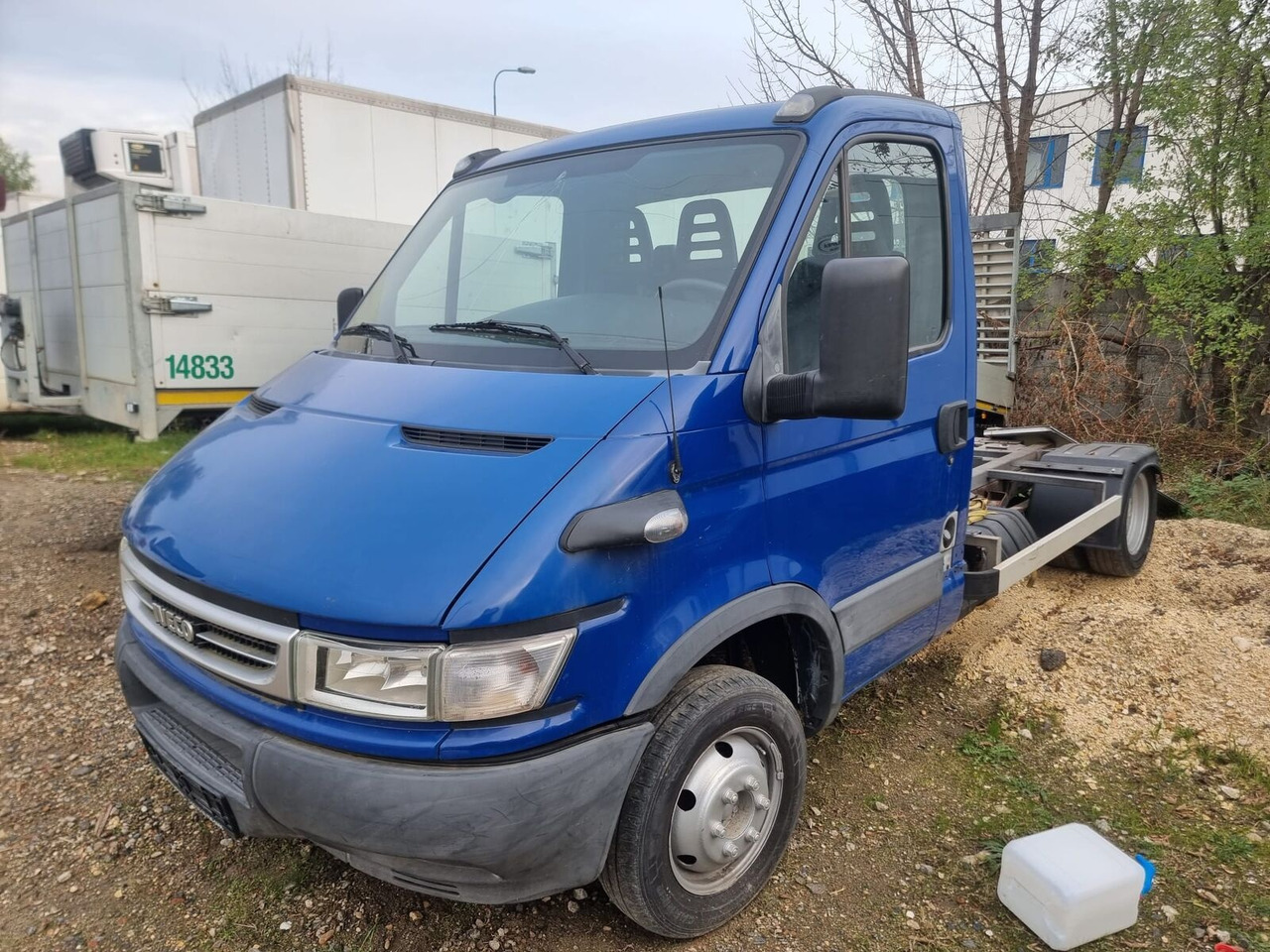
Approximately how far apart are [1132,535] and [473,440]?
4616 millimetres

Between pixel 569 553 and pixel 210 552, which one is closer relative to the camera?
pixel 569 553

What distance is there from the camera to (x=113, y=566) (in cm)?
588

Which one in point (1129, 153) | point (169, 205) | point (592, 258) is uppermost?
point (1129, 153)

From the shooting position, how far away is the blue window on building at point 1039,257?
855cm

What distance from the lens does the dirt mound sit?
3854 mm

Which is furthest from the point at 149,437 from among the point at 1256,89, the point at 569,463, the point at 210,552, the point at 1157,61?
the point at 1256,89

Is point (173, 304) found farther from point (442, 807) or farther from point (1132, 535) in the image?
point (1132, 535)

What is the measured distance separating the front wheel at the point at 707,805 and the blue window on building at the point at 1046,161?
30.7 feet

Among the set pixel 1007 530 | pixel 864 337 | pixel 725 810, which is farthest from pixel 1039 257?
pixel 725 810

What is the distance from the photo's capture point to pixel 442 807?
78.4 inches

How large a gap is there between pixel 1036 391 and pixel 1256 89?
303cm

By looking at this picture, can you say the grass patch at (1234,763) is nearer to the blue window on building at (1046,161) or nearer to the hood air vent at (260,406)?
the hood air vent at (260,406)

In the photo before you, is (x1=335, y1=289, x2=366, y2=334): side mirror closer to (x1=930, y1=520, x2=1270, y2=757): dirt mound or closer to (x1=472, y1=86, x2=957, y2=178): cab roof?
(x1=472, y1=86, x2=957, y2=178): cab roof

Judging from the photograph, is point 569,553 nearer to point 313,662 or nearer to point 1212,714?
point 313,662
